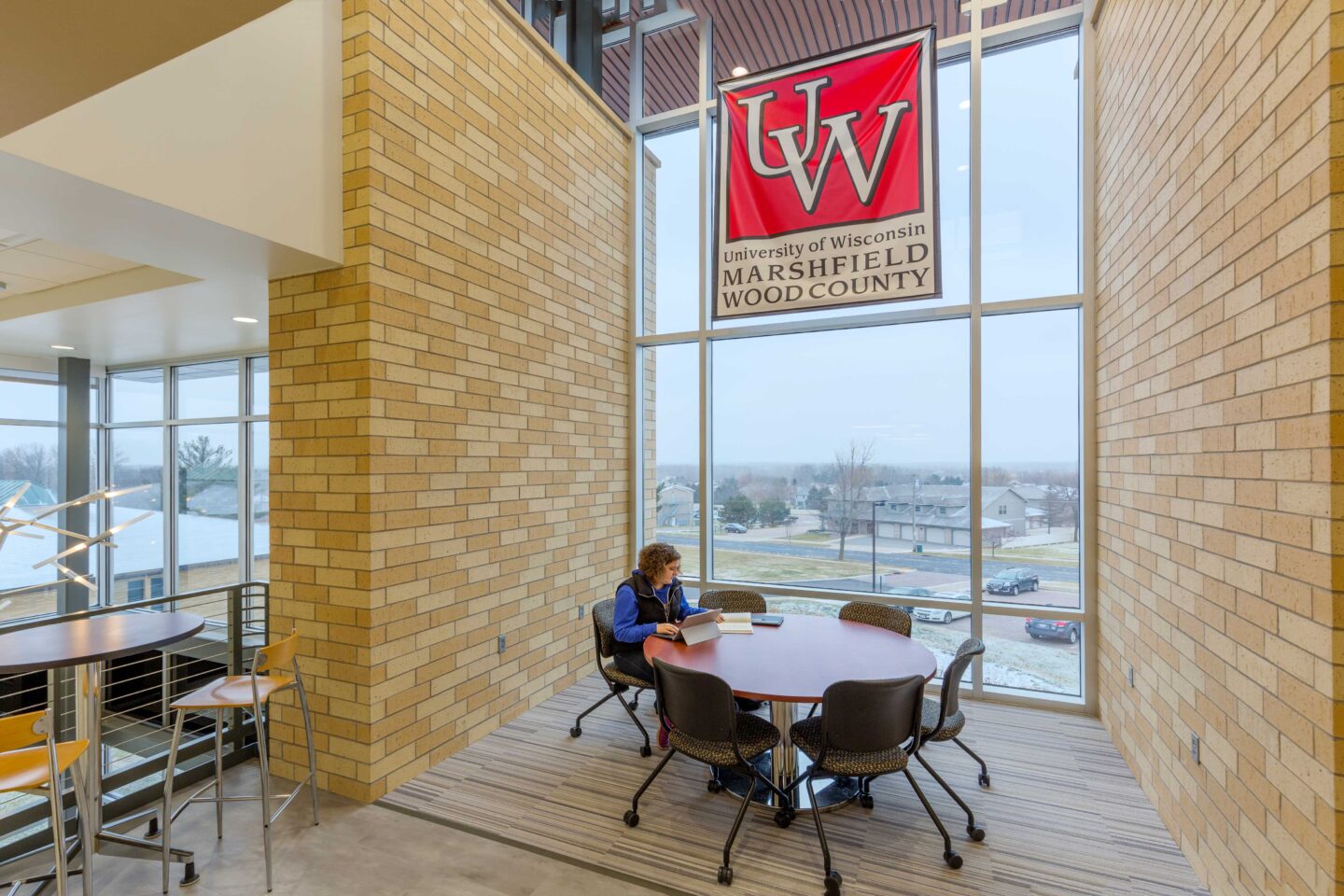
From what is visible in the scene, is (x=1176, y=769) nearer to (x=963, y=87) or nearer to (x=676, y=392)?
(x=676, y=392)

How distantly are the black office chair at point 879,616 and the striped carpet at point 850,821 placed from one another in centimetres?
80

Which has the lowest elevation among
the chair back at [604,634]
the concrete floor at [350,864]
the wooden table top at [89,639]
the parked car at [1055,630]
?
the concrete floor at [350,864]

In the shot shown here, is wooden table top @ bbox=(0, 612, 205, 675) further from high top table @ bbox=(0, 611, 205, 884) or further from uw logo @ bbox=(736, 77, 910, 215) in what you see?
uw logo @ bbox=(736, 77, 910, 215)

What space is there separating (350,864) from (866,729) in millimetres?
2391

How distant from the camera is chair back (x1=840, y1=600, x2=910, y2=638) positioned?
3.79 m

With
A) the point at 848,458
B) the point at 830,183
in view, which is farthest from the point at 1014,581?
the point at 830,183

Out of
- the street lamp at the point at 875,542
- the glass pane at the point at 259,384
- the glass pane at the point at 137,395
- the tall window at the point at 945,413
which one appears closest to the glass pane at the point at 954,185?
the tall window at the point at 945,413

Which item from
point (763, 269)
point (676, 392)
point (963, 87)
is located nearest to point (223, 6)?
point (763, 269)

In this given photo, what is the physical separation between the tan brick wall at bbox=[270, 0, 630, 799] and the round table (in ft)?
4.49

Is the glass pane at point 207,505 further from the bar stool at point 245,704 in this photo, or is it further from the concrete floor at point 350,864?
the bar stool at point 245,704

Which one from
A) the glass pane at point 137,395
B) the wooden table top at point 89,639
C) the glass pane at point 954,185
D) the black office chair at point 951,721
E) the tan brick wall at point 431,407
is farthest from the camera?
the glass pane at point 137,395

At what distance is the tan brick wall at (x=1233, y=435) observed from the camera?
1.78 meters

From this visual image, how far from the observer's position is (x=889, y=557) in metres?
4.95

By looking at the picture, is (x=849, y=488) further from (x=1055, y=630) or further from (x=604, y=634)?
(x=604, y=634)
